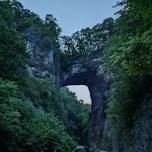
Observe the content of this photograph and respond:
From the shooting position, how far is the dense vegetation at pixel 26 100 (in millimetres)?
16688

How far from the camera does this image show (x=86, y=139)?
48.3 meters

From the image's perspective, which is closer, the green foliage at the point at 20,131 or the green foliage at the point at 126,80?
the green foliage at the point at 126,80

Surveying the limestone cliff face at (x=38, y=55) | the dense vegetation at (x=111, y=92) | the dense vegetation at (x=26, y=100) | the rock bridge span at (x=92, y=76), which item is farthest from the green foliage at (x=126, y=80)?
the rock bridge span at (x=92, y=76)

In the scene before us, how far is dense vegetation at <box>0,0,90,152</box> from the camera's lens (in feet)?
54.7

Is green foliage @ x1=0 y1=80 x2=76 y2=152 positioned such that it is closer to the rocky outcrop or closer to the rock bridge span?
the rocky outcrop

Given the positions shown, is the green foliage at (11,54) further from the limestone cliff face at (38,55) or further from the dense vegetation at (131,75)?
the dense vegetation at (131,75)

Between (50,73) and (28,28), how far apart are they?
6.18 meters

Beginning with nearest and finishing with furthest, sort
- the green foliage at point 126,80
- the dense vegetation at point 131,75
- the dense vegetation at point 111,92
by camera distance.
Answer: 1. the dense vegetation at point 131,75
2. the dense vegetation at point 111,92
3. the green foliage at point 126,80

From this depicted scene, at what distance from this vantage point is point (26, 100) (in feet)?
96.5

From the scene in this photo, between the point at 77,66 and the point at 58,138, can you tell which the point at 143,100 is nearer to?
the point at 58,138

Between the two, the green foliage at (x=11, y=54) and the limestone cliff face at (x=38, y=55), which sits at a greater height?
the limestone cliff face at (x=38, y=55)

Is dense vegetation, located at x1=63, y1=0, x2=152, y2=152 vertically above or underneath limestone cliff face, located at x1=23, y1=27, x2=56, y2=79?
underneath

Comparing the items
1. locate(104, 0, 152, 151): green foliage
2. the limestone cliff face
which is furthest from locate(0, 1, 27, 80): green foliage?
locate(104, 0, 152, 151): green foliage

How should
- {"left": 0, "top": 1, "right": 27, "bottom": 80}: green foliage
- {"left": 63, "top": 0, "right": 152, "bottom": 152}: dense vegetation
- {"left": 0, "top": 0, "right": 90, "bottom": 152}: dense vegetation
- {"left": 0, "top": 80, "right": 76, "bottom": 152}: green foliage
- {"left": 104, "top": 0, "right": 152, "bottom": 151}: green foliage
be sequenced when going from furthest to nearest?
{"left": 0, "top": 1, "right": 27, "bottom": 80}: green foliage < {"left": 0, "top": 0, "right": 90, "bottom": 152}: dense vegetation < {"left": 0, "top": 80, "right": 76, "bottom": 152}: green foliage < {"left": 104, "top": 0, "right": 152, "bottom": 151}: green foliage < {"left": 63, "top": 0, "right": 152, "bottom": 152}: dense vegetation
